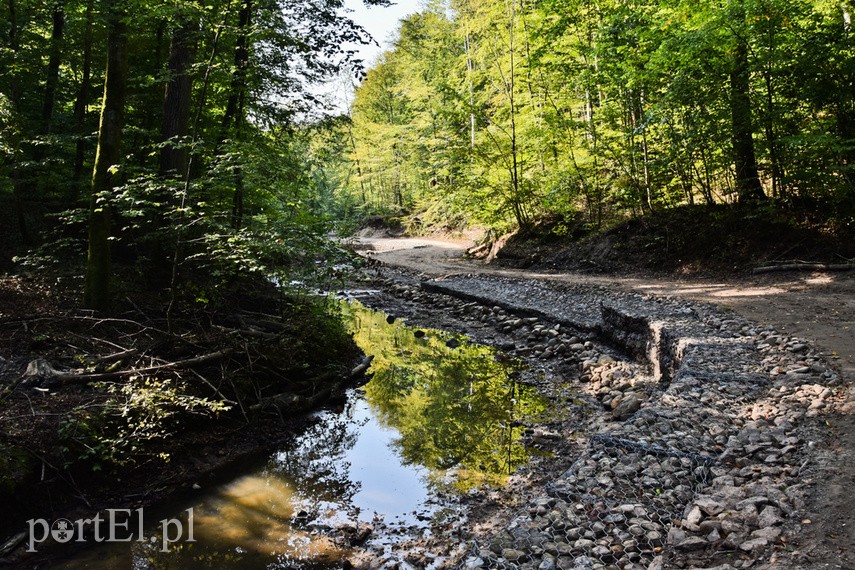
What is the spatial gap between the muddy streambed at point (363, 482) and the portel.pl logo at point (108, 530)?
42 mm

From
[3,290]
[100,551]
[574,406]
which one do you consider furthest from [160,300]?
[574,406]

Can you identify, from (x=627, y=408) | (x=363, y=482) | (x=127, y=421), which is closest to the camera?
(x=127, y=421)

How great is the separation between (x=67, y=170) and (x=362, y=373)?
312 inches

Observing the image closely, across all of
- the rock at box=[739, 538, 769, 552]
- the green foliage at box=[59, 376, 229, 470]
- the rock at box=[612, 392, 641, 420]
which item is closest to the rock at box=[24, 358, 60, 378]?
the green foliage at box=[59, 376, 229, 470]

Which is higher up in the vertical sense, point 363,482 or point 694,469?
point 694,469

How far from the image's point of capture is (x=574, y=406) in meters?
7.00

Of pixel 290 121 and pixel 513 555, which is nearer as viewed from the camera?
pixel 513 555

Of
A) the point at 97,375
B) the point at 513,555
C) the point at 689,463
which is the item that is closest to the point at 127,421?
the point at 97,375

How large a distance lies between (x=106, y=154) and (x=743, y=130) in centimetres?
1186

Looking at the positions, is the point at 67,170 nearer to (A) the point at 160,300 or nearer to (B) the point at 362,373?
(A) the point at 160,300

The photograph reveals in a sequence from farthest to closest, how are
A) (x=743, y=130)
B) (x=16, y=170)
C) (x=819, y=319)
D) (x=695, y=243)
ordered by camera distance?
(x=695, y=243) < (x=743, y=130) < (x=16, y=170) < (x=819, y=319)

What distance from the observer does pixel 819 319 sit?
683cm

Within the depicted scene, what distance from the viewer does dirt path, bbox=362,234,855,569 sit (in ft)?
8.99

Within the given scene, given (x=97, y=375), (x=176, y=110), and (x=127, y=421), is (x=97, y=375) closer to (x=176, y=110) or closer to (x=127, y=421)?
(x=127, y=421)
